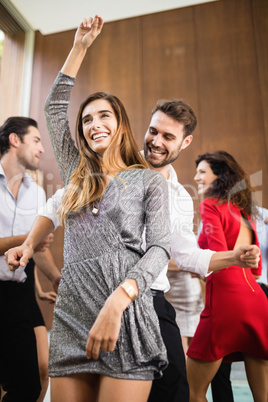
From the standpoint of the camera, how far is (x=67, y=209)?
0.90 meters

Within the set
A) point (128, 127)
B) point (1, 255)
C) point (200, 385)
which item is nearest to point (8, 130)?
point (1, 255)

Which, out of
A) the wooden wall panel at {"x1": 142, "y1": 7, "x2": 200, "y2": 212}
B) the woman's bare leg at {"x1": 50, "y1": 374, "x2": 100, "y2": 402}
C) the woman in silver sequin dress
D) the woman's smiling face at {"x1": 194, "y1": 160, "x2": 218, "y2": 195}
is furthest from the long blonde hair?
the wooden wall panel at {"x1": 142, "y1": 7, "x2": 200, "y2": 212}

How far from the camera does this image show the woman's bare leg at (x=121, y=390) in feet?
2.35

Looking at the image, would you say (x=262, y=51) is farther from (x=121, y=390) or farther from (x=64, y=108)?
(x=121, y=390)

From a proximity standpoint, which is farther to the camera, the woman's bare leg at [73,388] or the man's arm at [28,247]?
the man's arm at [28,247]

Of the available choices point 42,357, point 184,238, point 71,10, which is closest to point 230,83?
point 71,10

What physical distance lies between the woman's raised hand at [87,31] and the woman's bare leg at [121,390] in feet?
3.07

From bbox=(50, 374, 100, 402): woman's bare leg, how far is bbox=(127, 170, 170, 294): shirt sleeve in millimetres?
262

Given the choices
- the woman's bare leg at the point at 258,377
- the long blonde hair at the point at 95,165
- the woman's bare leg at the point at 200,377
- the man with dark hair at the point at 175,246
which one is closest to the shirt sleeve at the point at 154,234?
the long blonde hair at the point at 95,165

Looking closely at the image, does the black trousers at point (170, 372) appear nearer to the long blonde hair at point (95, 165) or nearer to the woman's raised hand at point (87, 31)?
the long blonde hair at point (95, 165)

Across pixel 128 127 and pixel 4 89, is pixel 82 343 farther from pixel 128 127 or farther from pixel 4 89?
pixel 4 89

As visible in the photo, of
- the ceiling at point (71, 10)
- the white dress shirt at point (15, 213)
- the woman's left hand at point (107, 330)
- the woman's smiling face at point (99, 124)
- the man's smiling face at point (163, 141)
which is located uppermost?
the ceiling at point (71, 10)

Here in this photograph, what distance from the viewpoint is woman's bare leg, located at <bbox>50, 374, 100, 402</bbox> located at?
0.77 m

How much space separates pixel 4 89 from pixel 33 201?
0.88 meters
